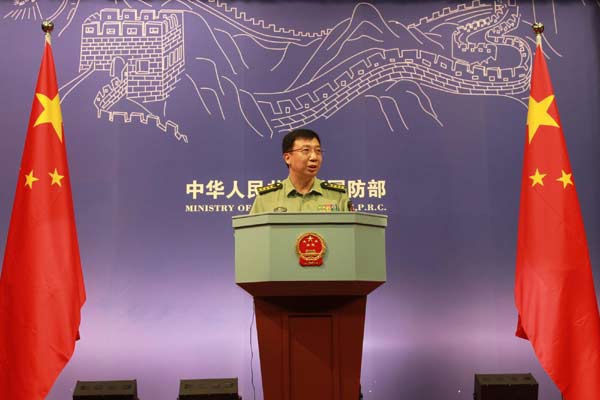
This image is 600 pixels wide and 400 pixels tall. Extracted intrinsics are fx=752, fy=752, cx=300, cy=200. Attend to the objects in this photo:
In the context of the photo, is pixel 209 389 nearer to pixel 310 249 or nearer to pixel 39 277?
pixel 39 277

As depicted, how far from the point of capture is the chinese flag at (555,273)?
12.3ft

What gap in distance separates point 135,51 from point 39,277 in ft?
6.17

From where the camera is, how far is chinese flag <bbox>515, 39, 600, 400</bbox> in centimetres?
376

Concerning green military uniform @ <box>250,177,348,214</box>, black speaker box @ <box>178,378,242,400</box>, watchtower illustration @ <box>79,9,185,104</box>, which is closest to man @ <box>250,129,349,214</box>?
green military uniform @ <box>250,177,348,214</box>

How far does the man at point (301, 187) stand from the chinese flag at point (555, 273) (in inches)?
41.8

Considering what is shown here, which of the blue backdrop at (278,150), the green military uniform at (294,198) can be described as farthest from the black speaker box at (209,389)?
the green military uniform at (294,198)

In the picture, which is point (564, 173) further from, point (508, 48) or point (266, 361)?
point (266, 361)

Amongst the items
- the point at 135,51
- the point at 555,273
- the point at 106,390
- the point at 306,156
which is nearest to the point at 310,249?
the point at 306,156

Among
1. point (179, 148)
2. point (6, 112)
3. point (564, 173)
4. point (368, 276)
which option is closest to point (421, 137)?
point (564, 173)

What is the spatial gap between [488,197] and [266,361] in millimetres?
2481

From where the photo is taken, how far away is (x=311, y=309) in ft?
9.87

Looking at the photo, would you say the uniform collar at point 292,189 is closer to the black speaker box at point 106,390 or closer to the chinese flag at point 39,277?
the chinese flag at point 39,277

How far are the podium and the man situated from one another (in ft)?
1.69

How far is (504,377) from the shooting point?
14.5 ft
